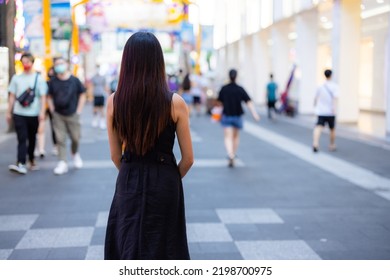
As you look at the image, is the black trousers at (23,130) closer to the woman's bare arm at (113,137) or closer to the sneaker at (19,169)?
the sneaker at (19,169)

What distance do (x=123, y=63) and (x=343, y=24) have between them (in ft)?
49.5

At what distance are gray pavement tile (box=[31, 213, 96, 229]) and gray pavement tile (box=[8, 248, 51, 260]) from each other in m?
0.83

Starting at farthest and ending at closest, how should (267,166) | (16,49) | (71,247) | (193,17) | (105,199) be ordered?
(193,17) < (16,49) < (267,166) < (105,199) < (71,247)

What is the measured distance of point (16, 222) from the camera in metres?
6.25

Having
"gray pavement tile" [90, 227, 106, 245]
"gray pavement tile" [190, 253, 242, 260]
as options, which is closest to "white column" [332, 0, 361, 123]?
"gray pavement tile" [90, 227, 106, 245]

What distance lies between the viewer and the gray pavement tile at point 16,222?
604 cm

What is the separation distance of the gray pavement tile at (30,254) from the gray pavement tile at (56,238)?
0.41 feet

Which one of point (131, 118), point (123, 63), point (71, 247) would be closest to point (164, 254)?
point (131, 118)

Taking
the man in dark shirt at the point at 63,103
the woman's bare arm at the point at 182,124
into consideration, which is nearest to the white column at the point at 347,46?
the man in dark shirt at the point at 63,103

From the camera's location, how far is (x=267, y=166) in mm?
9930

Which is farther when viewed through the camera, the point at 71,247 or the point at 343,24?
the point at 343,24

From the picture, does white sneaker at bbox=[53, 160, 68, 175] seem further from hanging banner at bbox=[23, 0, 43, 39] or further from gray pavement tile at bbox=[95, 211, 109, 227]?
hanging banner at bbox=[23, 0, 43, 39]

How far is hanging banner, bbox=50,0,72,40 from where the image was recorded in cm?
1789
